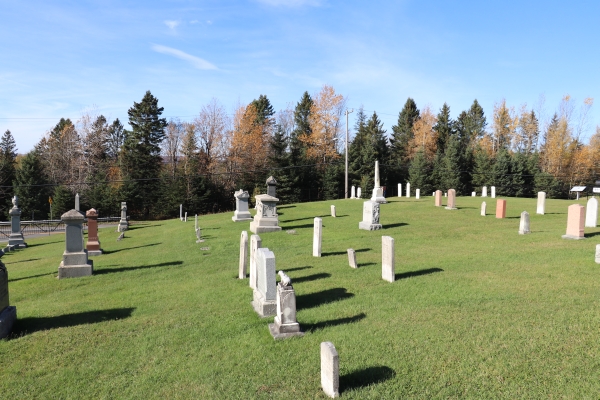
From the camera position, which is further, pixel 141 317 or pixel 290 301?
pixel 141 317

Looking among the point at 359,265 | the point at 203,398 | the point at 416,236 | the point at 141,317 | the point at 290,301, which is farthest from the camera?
the point at 416,236

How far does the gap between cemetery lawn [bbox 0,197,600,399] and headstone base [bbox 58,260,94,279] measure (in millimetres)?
462

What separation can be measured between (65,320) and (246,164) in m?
41.7

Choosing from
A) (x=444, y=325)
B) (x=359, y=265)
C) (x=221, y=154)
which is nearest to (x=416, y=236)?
(x=359, y=265)

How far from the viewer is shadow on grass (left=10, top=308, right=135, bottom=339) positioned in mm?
7282

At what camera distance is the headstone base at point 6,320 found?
680 cm

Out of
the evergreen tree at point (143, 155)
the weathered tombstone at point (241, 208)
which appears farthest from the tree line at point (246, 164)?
the weathered tombstone at point (241, 208)

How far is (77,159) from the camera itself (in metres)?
48.2

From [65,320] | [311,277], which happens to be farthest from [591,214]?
[65,320]

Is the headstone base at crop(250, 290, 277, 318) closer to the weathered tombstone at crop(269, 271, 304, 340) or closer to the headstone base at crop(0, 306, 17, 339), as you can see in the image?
the weathered tombstone at crop(269, 271, 304, 340)

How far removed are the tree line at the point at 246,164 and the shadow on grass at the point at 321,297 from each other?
36.3 meters

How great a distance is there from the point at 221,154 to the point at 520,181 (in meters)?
38.7

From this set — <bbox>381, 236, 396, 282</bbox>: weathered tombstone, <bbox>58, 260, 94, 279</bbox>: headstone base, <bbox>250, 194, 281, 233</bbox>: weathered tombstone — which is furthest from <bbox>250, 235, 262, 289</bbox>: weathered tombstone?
<bbox>250, 194, 281, 233</bbox>: weathered tombstone

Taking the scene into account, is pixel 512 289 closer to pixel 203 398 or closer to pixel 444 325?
pixel 444 325
